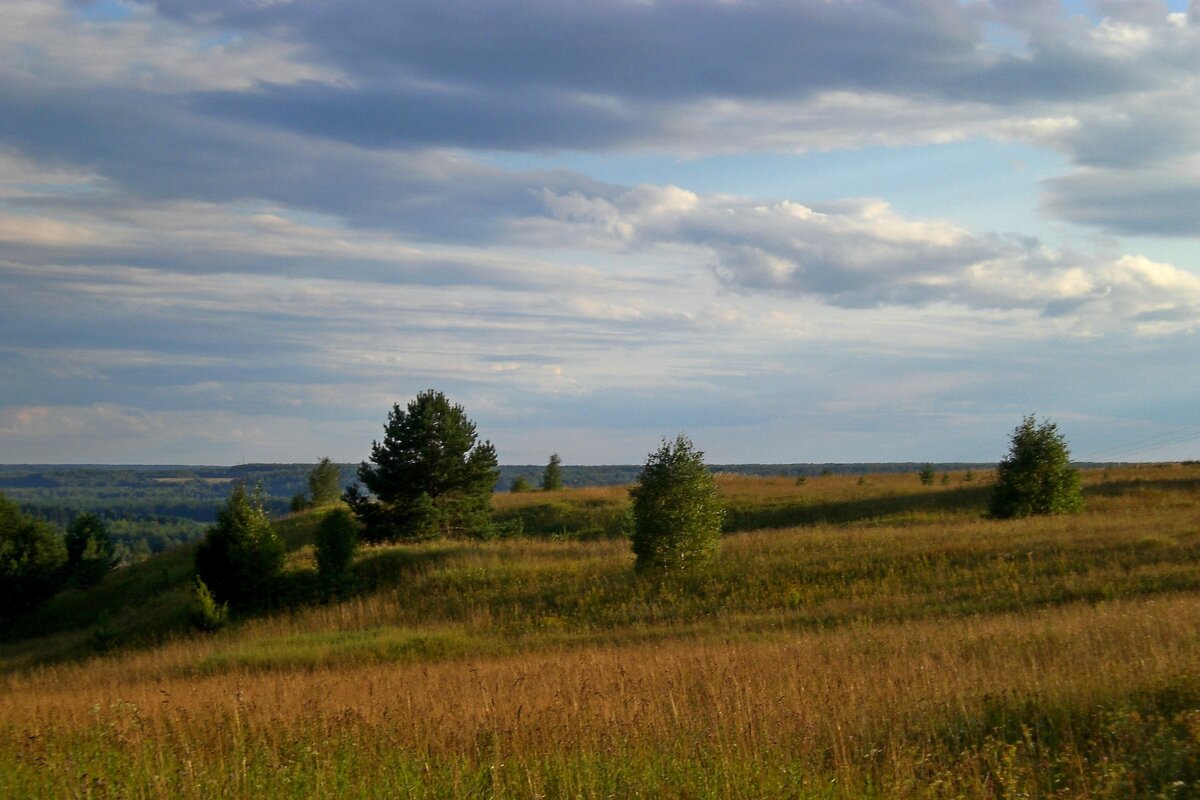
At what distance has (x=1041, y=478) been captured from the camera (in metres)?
37.4

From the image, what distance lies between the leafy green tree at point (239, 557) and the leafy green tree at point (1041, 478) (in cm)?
2714

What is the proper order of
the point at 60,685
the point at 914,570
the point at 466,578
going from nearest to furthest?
the point at 60,685 → the point at 914,570 → the point at 466,578

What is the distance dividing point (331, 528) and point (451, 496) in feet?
60.2

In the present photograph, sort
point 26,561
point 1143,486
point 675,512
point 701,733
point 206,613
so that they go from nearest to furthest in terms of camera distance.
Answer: point 701,733 < point 675,512 < point 206,613 < point 1143,486 < point 26,561

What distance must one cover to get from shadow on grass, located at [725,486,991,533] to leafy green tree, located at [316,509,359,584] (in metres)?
22.6

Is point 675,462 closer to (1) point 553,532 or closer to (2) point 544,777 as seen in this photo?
(2) point 544,777

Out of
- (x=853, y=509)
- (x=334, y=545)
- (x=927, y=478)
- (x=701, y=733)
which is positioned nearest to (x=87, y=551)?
(x=334, y=545)

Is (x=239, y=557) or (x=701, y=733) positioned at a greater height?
(x=701, y=733)

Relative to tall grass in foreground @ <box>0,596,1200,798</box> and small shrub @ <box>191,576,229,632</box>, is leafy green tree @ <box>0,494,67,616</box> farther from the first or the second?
tall grass in foreground @ <box>0,596,1200,798</box>

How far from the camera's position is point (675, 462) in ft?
92.9

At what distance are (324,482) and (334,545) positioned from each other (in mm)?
59192

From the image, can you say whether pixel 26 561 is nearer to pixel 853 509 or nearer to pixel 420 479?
pixel 420 479

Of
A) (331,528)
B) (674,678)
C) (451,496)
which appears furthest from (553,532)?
(674,678)

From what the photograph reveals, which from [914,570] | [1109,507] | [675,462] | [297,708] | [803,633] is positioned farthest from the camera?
[1109,507]
